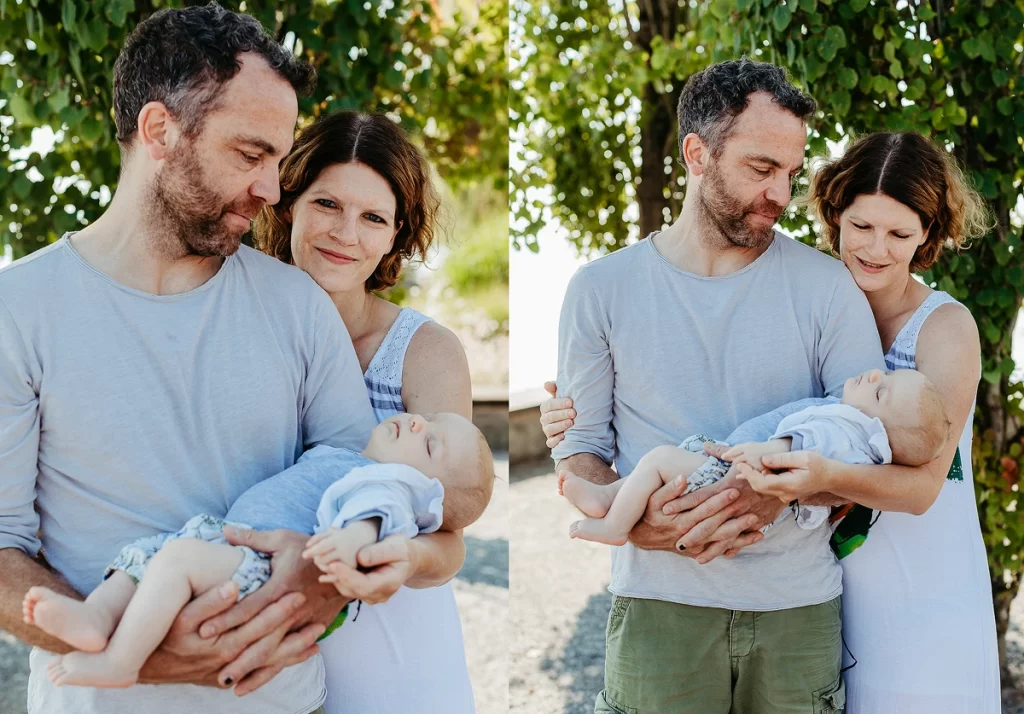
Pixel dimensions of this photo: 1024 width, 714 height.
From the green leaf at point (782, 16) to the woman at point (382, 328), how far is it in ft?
3.57

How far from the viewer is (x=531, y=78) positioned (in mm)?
4617

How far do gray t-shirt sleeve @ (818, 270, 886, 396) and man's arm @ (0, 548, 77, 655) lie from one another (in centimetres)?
151

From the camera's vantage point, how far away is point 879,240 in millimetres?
2139

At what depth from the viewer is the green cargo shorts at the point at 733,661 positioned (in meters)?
1.95

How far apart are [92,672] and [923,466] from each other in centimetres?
156

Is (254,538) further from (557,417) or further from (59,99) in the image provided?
(59,99)

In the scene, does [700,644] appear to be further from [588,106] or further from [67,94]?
[588,106]

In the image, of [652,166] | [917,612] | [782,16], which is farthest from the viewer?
[652,166]

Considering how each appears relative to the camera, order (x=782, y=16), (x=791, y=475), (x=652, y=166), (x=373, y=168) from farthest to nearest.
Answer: (x=652, y=166), (x=782, y=16), (x=373, y=168), (x=791, y=475)

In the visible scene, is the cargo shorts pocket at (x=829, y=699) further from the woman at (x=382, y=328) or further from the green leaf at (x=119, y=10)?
the green leaf at (x=119, y=10)

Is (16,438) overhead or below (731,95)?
below

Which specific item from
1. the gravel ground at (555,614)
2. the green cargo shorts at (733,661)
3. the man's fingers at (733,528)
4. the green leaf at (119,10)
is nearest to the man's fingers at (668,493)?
the man's fingers at (733,528)

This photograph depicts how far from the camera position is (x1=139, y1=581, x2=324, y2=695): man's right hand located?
1.48 m

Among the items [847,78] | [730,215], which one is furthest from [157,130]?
[847,78]
